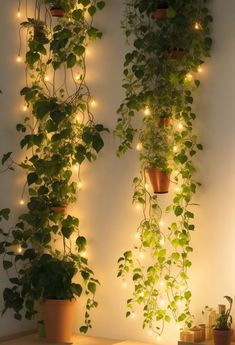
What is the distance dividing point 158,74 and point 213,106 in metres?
0.44

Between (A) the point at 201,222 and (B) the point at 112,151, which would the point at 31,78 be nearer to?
(B) the point at 112,151

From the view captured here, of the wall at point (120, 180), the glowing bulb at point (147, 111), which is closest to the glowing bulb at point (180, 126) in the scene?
the wall at point (120, 180)

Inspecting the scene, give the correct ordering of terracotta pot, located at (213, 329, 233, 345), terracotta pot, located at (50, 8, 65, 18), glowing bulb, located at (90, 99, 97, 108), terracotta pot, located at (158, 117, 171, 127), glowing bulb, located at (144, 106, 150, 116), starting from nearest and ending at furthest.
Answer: terracotta pot, located at (213, 329, 233, 345)
terracotta pot, located at (158, 117, 171, 127)
glowing bulb, located at (144, 106, 150, 116)
terracotta pot, located at (50, 8, 65, 18)
glowing bulb, located at (90, 99, 97, 108)

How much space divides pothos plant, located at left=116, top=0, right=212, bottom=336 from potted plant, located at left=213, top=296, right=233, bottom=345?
325 millimetres

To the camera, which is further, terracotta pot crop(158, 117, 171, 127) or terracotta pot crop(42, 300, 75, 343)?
terracotta pot crop(42, 300, 75, 343)

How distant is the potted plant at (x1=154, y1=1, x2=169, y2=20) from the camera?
15.9 feet

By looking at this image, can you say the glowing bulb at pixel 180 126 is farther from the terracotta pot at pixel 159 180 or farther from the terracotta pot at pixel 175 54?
the terracotta pot at pixel 175 54

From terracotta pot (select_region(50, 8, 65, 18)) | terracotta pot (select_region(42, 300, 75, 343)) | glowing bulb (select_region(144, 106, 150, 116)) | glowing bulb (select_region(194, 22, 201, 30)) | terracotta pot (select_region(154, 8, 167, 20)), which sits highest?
terracotta pot (select_region(50, 8, 65, 18))

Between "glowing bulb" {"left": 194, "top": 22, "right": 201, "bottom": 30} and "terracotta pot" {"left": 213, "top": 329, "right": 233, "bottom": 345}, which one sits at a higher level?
"glowing bulb" {"left": 194, "top": 22, "right": 201, "bottom": 30}

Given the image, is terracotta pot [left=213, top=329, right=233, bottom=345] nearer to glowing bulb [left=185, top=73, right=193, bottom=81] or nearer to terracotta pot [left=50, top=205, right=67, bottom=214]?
terracotta pot [left=50, top=205, right=67, bottom=214]

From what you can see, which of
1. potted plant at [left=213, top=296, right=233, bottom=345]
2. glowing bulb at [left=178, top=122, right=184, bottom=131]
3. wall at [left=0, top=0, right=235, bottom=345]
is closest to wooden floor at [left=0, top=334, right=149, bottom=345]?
wall at [left=0, top=0, right=235, bottom=345]

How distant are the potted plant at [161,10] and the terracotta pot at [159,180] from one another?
1015 mm

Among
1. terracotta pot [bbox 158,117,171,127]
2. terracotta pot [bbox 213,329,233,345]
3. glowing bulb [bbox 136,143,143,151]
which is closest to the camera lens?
terracotta pot [bbox 213,329,233,345]

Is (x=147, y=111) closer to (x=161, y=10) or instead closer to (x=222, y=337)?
(x=161, y=10)
